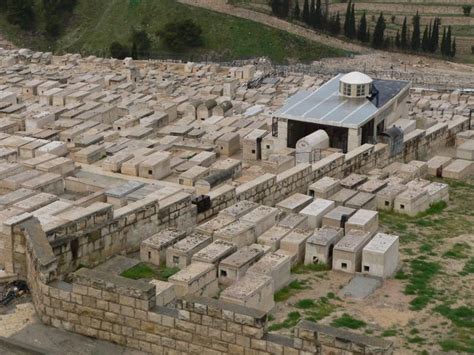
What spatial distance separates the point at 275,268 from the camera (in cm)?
1775

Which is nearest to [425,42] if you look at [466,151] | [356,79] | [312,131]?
[356,79]

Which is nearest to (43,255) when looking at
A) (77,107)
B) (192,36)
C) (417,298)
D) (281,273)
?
(281,273)

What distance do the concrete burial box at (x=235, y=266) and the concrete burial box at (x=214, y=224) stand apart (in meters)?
1.65

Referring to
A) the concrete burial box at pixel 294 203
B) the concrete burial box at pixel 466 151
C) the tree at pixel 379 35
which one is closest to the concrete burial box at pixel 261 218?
the concrete burial box at pixel 294 203

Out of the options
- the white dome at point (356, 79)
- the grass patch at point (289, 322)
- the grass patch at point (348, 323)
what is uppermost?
the white dome at point (356, 79)

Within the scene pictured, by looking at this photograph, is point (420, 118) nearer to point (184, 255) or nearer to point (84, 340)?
point (184, 255)

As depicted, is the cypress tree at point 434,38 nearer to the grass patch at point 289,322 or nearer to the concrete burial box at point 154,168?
the concrete burial box at point 154,168

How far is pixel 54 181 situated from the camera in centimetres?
2475

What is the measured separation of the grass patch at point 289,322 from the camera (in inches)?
637

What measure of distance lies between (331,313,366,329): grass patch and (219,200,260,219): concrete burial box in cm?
506

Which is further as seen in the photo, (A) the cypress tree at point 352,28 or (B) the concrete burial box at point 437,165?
(A) the cypress tree at point 352,28

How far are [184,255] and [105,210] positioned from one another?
2.19 meters

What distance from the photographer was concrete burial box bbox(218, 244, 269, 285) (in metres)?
17.7

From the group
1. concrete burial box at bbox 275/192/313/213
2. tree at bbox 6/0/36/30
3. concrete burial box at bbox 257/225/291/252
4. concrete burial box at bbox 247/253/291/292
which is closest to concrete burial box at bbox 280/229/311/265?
concrete burial box at bbox 257/225/291/252
